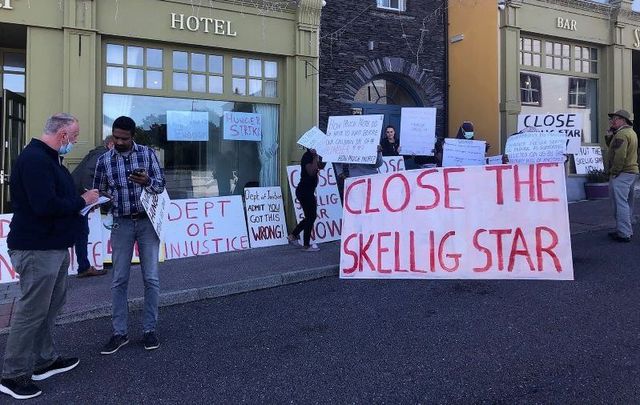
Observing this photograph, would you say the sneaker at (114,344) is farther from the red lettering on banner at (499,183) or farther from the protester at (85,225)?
the red lettering on banner at (499,183)

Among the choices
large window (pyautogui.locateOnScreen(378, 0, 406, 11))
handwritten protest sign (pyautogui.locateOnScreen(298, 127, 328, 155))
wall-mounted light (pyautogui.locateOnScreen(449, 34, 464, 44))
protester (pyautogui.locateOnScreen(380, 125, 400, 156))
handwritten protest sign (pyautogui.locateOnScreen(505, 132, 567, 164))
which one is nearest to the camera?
handwritten protest sign (pyautogui.locateOnScreen(298, 127, 328, 155))

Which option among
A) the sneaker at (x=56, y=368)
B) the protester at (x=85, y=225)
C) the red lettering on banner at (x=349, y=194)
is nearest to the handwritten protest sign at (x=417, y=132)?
the red lettering on banner at (x=349, y=194)

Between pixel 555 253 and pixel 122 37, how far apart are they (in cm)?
678

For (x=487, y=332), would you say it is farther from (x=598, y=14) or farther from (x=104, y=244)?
(x=598, y=14)

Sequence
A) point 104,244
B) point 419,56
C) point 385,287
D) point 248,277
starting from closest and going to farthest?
point 385,287 < point 248,277 < point 104,244 < point 419,56

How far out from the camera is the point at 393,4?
1091 cm

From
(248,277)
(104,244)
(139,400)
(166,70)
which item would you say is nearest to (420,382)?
(139,400)

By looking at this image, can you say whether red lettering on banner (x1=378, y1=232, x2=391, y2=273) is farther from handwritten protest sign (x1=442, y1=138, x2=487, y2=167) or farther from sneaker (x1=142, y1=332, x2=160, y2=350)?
handwritten protest sign (x1=442, y1=138, x2=487, y2=167)

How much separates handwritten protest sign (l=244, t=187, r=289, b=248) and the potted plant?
7721 mm

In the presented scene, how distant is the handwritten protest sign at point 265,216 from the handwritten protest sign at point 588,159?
778 centimetres

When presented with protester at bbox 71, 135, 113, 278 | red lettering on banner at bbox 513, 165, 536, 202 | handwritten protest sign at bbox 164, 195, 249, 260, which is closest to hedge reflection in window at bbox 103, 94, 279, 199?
handwritten protest sign at bbox 164, 195, 249, 260

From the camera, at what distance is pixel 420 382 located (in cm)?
345

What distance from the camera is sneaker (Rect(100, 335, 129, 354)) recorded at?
4152mm

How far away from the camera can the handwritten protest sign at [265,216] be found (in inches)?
334
